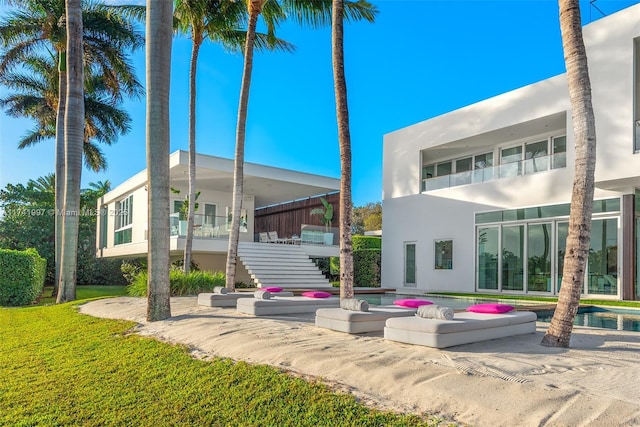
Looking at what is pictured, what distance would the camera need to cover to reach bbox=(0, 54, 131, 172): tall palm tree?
22016 millimetres

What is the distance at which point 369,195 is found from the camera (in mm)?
53500

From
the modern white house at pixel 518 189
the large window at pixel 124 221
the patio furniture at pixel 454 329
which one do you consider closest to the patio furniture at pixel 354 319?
the patio furniture at pixel 454 329

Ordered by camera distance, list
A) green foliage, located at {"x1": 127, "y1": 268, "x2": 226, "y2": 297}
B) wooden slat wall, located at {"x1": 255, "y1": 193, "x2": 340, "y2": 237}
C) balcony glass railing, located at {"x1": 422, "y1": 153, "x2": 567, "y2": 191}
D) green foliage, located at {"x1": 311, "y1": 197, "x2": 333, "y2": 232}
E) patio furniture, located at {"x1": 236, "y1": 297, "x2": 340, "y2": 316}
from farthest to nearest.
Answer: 1. wooden slat wall, located at {"x1": 255, "y1": 193, "x2": 340, "y2": 237}
2. green foliage, located at {"x1": 311, "y1": 197, "x2": 333, "y2": 232}
3. balcony glass railing, located at {"x1": 422, "y1": 153, "x2": 567, "y2": 191}
4. green foliage, located at {"x1": 127, "y1": 268, "x2": 226, "y2": 297}
5. patio furniture, located at {"x1": 236, "y1": 297, "x2": 340, "y2": 316}

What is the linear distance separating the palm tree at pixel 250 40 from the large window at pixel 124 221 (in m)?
14.4

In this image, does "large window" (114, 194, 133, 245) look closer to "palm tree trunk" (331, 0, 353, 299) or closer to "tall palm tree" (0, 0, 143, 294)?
"tall palm tree" (0, 0, 143, 294)

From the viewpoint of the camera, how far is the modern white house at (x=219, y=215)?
19906 millimetres

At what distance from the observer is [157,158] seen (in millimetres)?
9258

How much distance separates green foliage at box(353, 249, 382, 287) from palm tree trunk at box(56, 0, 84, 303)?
12980 millimetres

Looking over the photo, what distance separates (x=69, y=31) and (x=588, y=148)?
14883 millimetres

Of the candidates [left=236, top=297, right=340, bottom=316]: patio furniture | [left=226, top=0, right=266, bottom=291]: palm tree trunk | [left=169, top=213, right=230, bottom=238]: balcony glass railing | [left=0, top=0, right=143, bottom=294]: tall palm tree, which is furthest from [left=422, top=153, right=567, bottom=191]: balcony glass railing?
[left=0, top=0, right=143, bottom=294]: tall palm tree

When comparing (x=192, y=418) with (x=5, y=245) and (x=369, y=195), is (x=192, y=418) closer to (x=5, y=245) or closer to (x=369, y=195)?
(x=5, y=245)

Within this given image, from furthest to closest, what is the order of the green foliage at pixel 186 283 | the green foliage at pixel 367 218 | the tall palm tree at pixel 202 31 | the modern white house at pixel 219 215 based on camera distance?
1. the green foliage at pixel 367 218
2. the modern white house at pixel 219 215
3. the tall palm tree at pixel 202 31
4. the green foliage at pixel 186 283

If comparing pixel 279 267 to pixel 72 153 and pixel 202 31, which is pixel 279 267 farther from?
pixel 202 31

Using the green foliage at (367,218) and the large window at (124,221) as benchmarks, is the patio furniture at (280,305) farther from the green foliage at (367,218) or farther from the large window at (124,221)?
the green foliage at (367,218)
